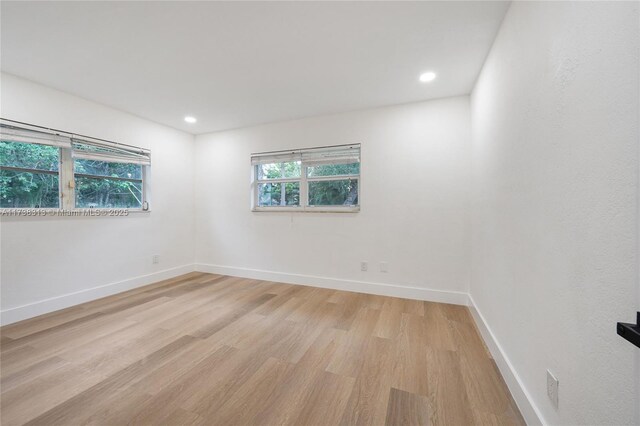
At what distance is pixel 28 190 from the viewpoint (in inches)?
99.3

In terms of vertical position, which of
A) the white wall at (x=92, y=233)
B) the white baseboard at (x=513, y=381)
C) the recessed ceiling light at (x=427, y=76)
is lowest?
the white baseboard at (x=513, y=381)

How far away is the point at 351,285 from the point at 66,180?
3.63m

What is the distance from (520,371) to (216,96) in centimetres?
356

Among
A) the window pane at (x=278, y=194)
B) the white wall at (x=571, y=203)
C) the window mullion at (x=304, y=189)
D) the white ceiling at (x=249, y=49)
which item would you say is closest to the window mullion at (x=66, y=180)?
the white ceiling at (x=249, y=49)

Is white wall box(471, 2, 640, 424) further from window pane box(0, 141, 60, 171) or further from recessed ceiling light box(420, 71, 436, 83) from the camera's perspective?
window pane box(0, 141, 60, 171)

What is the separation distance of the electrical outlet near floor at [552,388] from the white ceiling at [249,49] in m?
2.09

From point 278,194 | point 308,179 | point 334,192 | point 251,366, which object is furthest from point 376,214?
point 251,366

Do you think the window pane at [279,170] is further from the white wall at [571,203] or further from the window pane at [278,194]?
the white wall at [571,203]

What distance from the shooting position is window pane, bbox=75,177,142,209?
294 cm

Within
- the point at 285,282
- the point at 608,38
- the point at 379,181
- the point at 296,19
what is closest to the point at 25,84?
the point at 296,19

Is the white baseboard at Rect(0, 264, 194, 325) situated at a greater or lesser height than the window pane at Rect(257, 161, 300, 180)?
lesser

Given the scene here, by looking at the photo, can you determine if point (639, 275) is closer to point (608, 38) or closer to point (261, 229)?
point (608, 38)

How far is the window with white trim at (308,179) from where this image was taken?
3346mm

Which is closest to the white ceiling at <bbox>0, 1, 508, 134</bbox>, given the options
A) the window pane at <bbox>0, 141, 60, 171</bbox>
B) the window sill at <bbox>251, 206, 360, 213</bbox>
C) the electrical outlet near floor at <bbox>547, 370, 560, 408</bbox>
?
the window pane at <bbox>0, 141, 60, 171</bbox>
